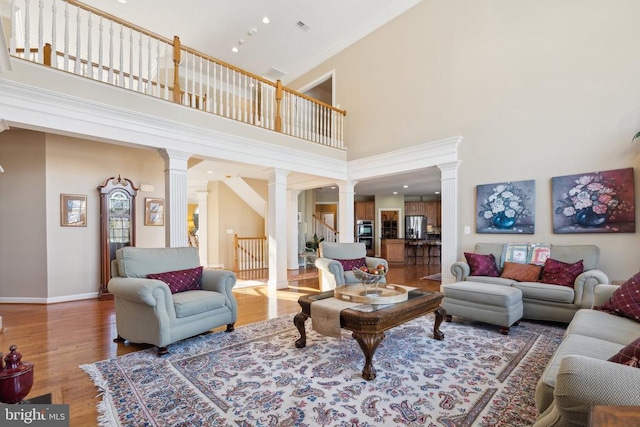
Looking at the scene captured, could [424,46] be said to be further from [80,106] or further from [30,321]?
[30,321]

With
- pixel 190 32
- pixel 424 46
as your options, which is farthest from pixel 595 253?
pixel 190 32

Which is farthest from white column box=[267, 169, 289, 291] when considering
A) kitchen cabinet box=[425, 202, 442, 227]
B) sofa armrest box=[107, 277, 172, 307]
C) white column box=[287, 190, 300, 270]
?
kitchen cabinet box=[425, 202, 442, 227]

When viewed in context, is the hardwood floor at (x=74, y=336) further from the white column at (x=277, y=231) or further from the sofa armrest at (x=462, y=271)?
the sofa armrest at (x=462, y=271)

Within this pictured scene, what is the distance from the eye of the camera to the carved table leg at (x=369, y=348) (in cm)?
232

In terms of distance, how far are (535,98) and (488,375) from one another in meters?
4.01

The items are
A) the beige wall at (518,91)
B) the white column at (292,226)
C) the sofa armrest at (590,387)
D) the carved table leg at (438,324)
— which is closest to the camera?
the sofa armrest at (590,387)

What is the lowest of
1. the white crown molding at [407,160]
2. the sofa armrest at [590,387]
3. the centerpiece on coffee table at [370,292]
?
the centerpiece on coffee table at [370,292]

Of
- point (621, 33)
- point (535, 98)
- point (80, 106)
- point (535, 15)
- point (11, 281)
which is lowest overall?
point (11, 281)

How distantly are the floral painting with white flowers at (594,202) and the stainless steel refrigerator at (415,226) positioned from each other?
682 cm

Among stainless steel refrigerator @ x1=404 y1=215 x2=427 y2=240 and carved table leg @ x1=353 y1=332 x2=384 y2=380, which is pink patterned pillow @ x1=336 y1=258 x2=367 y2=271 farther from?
stainless steel refrigerator @ x1=404 y1=215 x2=427 y2=240

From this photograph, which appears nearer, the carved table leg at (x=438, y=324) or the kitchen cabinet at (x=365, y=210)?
the carved table leg at (x=438, y=324)

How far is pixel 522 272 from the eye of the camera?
402 centimetres

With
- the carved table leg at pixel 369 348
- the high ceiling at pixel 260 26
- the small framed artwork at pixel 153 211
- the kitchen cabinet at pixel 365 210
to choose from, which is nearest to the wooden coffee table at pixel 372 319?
the carved table leg at pixel 369 348

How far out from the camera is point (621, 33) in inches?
149
